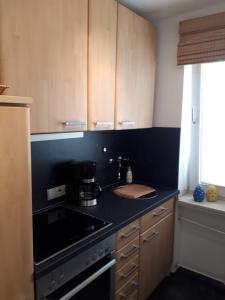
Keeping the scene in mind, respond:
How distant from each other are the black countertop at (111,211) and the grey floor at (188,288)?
79cm

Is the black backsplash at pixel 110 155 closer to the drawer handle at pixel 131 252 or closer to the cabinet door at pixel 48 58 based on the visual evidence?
the cabinet door at pixel 48 58

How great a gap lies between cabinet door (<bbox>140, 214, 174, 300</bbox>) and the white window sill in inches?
6.3

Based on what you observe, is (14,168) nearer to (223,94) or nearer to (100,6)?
(100,6)

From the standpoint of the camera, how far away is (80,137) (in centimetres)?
197

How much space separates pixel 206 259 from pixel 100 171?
1.22 meters

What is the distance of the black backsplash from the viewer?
1.71 m

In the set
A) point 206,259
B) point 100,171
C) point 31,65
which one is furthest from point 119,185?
point 31,65

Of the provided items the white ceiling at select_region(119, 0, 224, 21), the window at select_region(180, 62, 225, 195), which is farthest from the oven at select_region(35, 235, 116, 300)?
the white ceiling at select_region(119, 0, 224, 21)

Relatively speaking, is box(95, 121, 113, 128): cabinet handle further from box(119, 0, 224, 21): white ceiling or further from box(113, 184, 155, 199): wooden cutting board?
box(119, 0, 224, 21): white ceiling

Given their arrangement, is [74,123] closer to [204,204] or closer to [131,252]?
[131,252]

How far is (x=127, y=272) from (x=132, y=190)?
0.65m

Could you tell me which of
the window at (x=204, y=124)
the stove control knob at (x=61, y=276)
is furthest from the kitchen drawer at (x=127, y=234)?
the window at (x=204, y=124)

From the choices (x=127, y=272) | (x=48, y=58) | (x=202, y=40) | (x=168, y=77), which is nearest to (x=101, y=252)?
(x=127, y=272)

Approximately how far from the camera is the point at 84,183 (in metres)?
1.73
